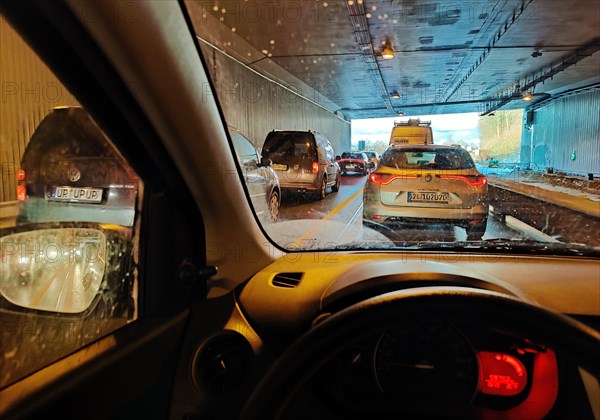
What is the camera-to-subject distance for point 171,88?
1.96 m

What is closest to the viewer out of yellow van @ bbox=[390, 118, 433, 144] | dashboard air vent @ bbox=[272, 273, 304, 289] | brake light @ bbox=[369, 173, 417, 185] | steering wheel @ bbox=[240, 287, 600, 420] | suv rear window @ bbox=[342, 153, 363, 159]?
steering wheel @ bbox=[240, 287, 600, 420]

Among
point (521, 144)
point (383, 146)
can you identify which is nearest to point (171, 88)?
point (383, 146)

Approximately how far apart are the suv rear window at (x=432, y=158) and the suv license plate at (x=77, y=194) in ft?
7.49

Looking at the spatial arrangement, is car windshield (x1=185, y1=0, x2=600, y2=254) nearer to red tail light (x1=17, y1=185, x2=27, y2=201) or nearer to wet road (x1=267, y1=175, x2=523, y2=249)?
wet road (x1=267, y1=175, x2=523, y2=249)

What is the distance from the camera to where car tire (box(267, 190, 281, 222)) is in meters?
3.11

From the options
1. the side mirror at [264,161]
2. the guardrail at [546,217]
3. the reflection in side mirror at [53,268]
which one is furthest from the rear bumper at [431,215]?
the reflection in side mirror at [53,268]

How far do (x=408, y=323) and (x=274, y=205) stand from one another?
2004 mm

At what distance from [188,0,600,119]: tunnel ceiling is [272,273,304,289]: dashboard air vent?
5.63ft

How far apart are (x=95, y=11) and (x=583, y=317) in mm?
2452

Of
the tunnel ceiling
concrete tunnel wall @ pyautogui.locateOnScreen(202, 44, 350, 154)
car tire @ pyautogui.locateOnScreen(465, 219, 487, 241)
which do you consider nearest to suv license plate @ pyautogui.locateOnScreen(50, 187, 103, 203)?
concrete tunnel wall @ pyautogui.locateOnScreen(202, 44, 350, 154)

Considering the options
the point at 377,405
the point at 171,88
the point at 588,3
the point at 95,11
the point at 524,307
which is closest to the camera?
the point at 524,307

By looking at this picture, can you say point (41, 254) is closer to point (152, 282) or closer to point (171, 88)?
point (152, 282)

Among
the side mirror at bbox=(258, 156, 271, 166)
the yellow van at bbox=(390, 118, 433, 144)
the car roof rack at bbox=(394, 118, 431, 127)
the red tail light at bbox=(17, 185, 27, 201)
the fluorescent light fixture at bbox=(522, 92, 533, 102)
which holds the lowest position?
the red tail light at bbox=(17, 185, 27, 201)

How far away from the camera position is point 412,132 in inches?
128
